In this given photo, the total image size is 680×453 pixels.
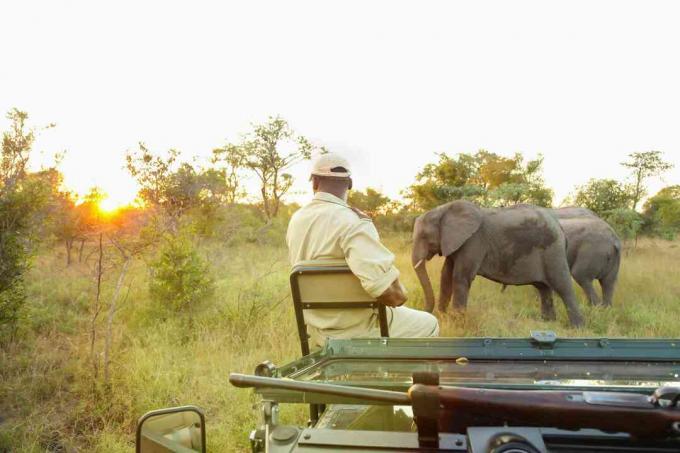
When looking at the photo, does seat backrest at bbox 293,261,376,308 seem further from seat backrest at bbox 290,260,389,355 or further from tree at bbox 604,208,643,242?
tree at bbox 604,208,643,242

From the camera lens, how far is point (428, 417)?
0.98 meters

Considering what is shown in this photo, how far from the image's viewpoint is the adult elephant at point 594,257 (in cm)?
812

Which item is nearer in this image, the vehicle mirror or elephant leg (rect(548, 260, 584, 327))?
the vehicle mirror

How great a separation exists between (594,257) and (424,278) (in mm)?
3122

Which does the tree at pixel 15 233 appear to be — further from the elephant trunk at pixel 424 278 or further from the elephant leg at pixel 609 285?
the elephant leg at pixel 609 285

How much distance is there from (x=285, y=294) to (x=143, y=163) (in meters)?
5.82

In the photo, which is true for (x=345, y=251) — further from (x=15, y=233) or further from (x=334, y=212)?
(x=15, y=233)

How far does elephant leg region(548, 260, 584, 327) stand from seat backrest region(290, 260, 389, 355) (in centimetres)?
529

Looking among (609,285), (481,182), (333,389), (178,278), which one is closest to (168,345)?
(178,278)

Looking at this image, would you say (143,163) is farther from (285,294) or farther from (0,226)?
(0,226)

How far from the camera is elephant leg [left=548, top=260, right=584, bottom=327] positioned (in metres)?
6.96

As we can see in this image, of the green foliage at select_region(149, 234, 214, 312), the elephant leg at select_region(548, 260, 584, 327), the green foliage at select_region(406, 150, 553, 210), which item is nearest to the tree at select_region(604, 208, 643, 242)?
the green foliage at select_region(406, 150, 553, 210)

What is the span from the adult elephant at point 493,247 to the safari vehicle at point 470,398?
5.45m

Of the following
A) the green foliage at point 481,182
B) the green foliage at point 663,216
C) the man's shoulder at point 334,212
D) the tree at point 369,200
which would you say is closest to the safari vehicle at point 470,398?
the man's shoulder at point 334,212
